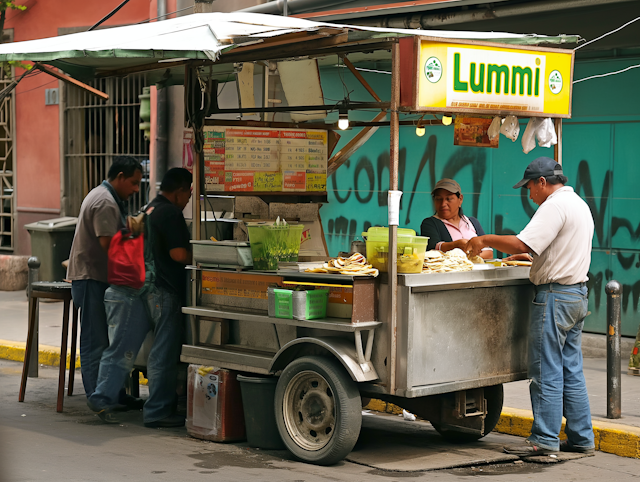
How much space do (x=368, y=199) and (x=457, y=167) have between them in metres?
1.44

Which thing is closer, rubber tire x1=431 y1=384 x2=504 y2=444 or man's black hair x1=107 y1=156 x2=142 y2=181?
rubber tire x1=431 y1=384 x2=504 y2=444

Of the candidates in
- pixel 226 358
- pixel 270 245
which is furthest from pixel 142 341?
pixel 270 245

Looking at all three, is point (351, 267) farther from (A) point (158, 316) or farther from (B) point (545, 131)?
(A) point (158, 316)

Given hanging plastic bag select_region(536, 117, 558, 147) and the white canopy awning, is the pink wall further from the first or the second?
hanging plastic bag select_region(536, 117, 558, 147)

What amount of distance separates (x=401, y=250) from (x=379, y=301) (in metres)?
0.35

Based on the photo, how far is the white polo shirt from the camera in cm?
622

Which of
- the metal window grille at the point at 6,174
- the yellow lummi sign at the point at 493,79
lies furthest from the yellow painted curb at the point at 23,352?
the metal window grille at the point at 6,174

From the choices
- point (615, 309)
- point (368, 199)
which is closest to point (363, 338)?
point (615, 309)

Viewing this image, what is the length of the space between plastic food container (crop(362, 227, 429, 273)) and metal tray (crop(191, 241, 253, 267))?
1.00 metres

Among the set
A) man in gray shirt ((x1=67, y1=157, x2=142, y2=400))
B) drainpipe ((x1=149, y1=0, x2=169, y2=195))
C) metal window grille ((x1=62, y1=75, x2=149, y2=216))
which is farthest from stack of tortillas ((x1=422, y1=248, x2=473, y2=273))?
metal window grille ((x1=62, y1=75, x2=149, y2=216))

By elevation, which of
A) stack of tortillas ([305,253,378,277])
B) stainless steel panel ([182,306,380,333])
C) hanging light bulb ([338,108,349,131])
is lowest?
stainless steel panel ([182,306,380,333])

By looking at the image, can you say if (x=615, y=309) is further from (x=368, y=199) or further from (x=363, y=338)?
(x=368, y=199)

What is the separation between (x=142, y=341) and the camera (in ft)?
24.1

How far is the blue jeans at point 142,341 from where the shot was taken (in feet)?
23.5
